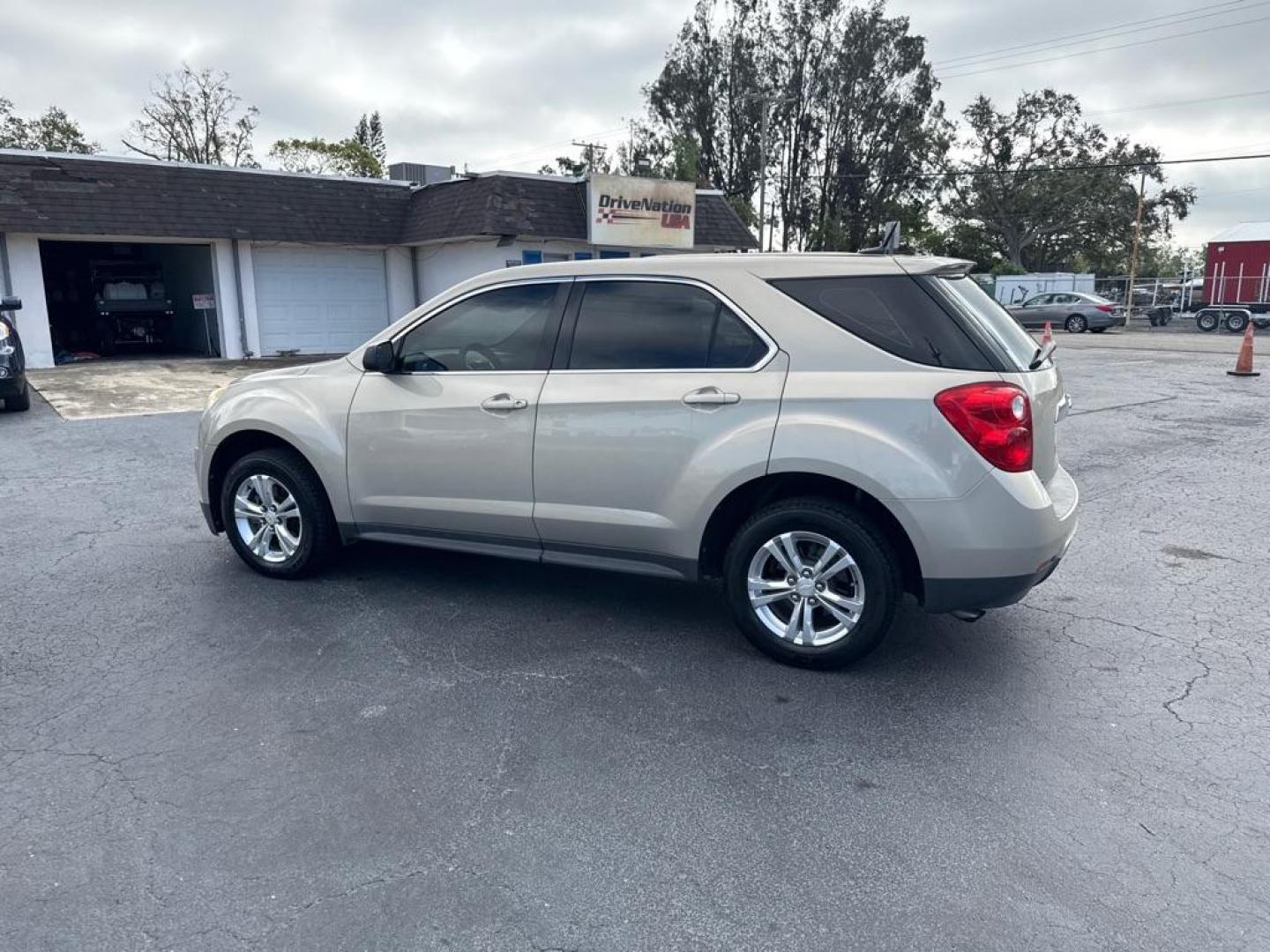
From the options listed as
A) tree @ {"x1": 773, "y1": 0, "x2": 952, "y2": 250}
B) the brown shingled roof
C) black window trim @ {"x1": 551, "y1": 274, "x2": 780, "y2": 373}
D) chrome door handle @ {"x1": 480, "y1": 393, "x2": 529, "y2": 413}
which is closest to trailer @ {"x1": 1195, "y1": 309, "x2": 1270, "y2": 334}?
tree @ {"x1": 773, "y1": 0, "x2": 952, "y2": 250}

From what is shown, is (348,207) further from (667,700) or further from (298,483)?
(667,700)

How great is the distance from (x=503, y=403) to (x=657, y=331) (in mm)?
839

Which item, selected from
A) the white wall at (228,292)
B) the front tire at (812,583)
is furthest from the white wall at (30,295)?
the front tire at (812,583)

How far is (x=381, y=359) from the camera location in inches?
191

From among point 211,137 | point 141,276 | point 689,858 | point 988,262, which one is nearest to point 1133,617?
point 689,858

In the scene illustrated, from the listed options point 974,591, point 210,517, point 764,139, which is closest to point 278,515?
point 210,517

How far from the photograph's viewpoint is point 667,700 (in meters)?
3.84

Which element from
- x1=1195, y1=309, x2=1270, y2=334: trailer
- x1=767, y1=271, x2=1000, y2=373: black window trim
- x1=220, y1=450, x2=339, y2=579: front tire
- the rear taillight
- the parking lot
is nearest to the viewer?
the parking lot

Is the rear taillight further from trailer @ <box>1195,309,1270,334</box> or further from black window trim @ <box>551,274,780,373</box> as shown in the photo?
trailer @ <box>1195,309,1270,334</box>

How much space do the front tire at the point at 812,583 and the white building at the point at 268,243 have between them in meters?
16.2

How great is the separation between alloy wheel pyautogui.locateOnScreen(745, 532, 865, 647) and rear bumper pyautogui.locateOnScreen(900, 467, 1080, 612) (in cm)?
32

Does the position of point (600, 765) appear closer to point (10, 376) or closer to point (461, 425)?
point (461, 425)

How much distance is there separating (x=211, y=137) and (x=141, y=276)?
24.0 metres

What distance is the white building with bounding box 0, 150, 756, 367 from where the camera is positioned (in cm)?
1766
